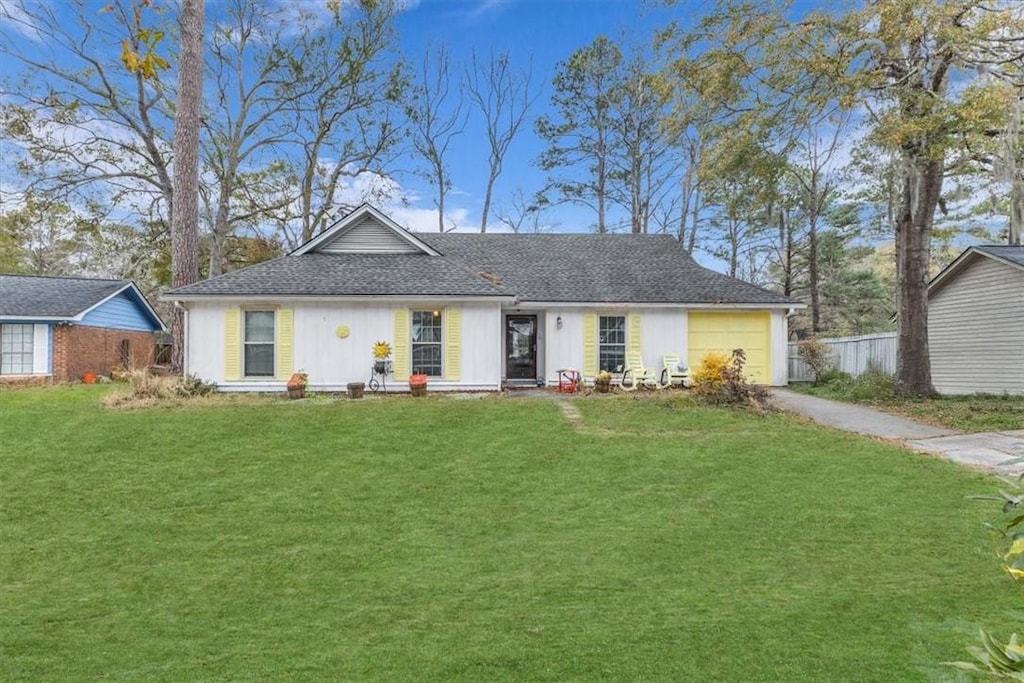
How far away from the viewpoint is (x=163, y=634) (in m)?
3.66

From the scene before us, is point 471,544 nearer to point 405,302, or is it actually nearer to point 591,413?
point 591,413

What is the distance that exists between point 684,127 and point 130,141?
20352 millimetres

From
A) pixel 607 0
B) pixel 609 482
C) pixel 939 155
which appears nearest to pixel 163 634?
pixel 609 482

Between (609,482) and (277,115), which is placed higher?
(277,115)

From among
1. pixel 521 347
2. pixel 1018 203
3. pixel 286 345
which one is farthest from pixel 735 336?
pixel 286 345

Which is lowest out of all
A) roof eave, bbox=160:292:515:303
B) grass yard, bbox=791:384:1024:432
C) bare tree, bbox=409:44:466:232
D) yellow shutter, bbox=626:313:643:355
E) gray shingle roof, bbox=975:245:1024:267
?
grass yard, bbox=791:384:1024:432

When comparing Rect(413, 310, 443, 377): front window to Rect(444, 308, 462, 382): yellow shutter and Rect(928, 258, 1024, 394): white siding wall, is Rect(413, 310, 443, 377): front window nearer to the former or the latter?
Rect(444, 308, 462, 382): yellow shutter

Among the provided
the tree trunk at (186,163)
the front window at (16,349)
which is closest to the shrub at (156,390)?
the tree trunk at (186,163)

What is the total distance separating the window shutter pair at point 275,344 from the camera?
13664 mm

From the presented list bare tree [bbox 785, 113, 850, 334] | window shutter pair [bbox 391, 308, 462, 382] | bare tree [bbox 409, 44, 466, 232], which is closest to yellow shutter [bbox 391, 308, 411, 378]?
window shutter pair [bbox 391, 308, 462, 382]

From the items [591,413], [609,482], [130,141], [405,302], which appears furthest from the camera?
[130,141]

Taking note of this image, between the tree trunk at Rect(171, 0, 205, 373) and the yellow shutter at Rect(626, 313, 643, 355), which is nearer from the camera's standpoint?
the tree trunk at Rect(171, 0, 205, 373)

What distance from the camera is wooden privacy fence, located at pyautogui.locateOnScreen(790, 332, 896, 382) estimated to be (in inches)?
674

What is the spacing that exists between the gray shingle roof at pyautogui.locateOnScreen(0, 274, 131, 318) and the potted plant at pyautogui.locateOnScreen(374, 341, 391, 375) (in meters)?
12.3
